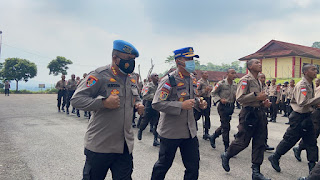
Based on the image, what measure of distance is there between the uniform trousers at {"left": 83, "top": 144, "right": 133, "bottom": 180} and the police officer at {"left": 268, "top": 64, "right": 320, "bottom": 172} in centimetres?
331

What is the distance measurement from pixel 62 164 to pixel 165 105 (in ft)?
9.34

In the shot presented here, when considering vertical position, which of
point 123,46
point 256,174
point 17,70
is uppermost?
point 17,70

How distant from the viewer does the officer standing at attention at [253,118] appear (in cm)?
429

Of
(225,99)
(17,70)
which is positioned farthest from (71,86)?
(17,70)

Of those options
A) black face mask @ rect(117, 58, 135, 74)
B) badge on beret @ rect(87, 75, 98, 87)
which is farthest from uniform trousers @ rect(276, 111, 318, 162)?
badge on beret @ rect(87, 75, 98, 87)

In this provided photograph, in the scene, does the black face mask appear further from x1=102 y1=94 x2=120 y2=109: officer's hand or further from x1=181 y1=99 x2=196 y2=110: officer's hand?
x1=181 y1=99 x2=196 y2=110: officer's hand

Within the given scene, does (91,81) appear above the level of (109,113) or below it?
above

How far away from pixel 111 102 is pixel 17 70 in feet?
178

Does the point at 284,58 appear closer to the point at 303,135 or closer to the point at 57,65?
the point at 303,135

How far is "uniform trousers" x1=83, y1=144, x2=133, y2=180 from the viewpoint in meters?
2.64

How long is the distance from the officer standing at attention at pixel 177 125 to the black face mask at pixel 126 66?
72 centimetres

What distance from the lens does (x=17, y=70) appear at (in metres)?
49.4

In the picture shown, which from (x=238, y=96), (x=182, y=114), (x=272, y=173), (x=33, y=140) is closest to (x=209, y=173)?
(x=272, y=173)

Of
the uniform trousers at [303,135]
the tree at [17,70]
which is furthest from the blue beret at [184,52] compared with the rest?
the tree at [17,70]
